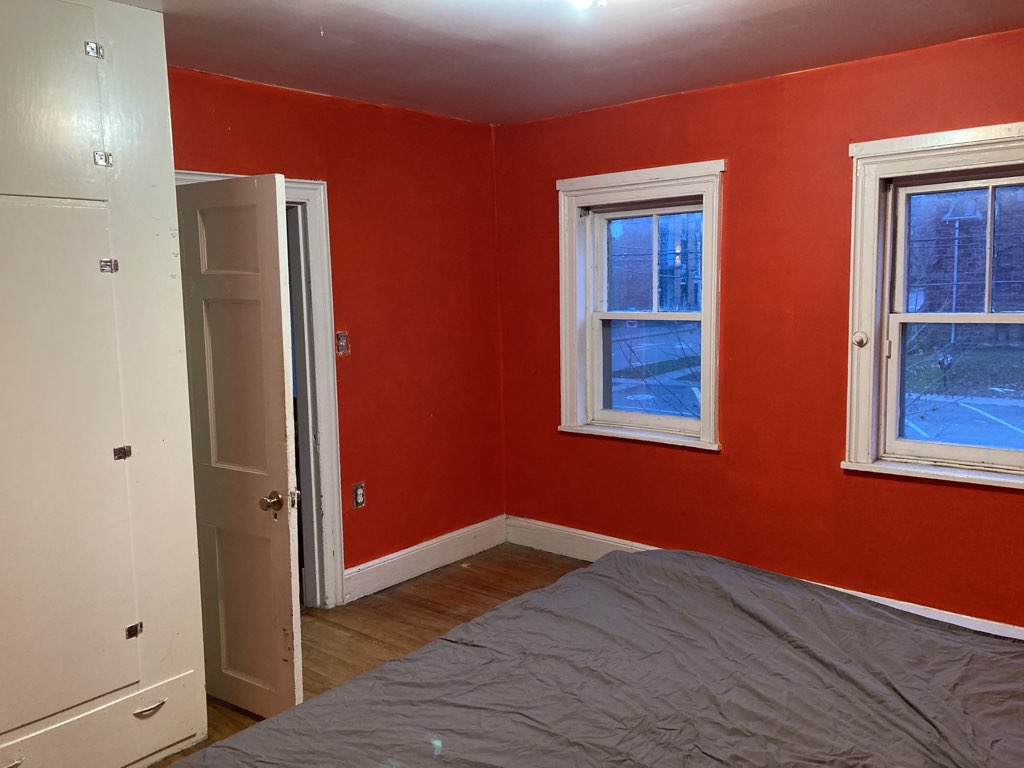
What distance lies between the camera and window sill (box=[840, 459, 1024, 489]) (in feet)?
10.1

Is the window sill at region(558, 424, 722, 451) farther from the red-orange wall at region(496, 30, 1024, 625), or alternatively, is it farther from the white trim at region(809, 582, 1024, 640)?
the white trim at region(809, 582, 1024, 640)

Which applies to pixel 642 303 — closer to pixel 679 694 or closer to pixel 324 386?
pixel 324 386

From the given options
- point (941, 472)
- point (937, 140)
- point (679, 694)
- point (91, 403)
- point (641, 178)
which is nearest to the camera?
point (679, 694)

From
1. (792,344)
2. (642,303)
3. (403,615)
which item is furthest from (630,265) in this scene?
(403,615)

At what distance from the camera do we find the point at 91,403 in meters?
2.44

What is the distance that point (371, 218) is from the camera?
3885 mm

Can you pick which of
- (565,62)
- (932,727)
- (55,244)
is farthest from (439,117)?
(932,727)

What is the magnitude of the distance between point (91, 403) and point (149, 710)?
1.04m

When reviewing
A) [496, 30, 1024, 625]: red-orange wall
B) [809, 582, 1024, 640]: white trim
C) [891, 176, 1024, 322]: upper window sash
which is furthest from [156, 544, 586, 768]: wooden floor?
[891, 176, 1024, 322]: upper window sash

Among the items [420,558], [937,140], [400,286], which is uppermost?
[937,140]

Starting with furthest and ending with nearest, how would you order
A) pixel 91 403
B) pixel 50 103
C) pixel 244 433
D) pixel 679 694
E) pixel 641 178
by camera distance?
pixel 641 178 < pixel 244 433 < pixel 91 403 < pixel 50 103 < pixel 679 694

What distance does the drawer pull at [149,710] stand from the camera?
2.61 m

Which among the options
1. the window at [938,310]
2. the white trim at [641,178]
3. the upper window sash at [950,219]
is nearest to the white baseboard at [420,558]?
the white trim at [641,178]

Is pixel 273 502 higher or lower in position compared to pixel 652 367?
lower
